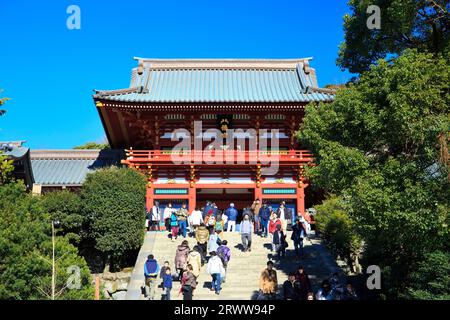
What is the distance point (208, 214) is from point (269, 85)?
35.8 feet

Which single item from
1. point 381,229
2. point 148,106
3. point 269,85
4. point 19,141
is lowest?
point 381,229

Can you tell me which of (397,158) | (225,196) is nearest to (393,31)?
(397,158)

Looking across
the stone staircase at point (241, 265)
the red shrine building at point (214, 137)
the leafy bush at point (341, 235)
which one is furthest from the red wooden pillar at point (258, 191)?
the leafy bush at point (341, 235)

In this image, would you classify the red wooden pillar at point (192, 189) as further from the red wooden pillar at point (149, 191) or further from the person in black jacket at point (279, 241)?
the person in black jacket at point (279, 241)

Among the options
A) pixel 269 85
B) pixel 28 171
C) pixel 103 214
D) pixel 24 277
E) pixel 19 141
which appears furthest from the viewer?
pixel 269 85

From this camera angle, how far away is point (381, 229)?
10.0 m

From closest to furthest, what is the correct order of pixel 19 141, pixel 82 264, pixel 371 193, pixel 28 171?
pixel 371 193
pixel 82 264
pixel 28 171
pixel 19 141

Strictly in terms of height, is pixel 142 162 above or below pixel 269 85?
below

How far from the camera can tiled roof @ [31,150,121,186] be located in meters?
25.0

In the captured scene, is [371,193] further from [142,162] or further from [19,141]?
[19,141]

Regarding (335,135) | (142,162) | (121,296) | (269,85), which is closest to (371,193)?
(335,135)

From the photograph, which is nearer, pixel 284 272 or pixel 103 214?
pixel 284 272

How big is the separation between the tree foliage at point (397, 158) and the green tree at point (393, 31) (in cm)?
171

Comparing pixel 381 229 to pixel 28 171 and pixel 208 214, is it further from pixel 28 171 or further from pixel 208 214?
pixel 28 171
